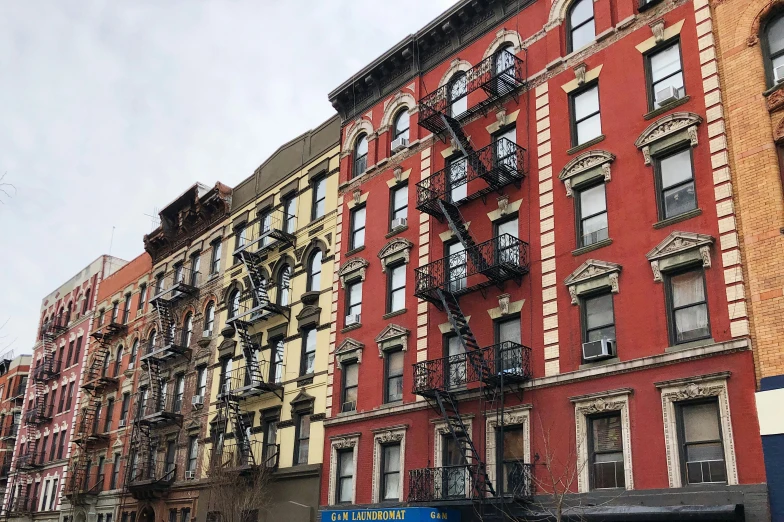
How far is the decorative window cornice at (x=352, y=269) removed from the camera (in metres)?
28.9

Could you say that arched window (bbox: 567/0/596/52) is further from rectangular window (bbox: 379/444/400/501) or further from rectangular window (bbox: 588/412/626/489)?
rectangular window (bbox: 379/444/400/501)

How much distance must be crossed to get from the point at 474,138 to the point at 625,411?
37.2 ft

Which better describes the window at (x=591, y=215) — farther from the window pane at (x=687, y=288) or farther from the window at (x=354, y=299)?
the window at (x=354, y=299)

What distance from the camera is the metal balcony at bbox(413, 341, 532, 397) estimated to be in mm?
21453

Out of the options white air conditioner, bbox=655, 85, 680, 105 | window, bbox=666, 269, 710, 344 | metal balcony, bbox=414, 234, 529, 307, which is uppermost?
white air conditioner, bbox=655, 85, 680, 105

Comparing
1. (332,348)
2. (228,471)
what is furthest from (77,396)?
(332,348)

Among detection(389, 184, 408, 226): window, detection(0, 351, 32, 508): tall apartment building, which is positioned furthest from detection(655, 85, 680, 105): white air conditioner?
detection(0, 351, 32, 508): tall apartment building

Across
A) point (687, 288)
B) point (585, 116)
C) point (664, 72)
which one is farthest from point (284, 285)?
point (687, 288)

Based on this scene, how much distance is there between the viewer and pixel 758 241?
1731 centimetres

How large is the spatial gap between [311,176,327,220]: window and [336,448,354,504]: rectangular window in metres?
10.5

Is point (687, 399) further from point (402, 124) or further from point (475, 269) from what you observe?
point (402, 124)

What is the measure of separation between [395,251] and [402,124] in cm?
562

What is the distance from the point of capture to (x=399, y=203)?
28844 mm

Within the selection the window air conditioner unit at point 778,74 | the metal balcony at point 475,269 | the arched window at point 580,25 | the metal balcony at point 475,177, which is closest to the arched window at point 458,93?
the metal balcony at point 475,177
